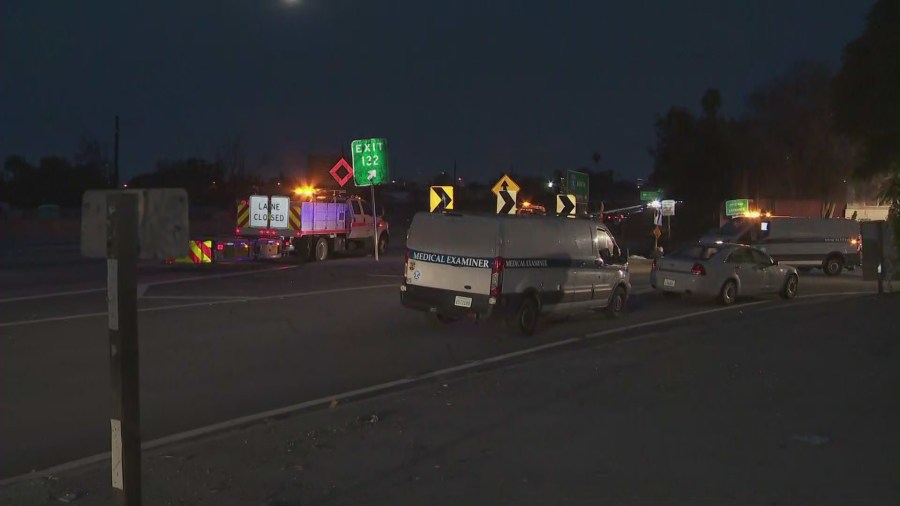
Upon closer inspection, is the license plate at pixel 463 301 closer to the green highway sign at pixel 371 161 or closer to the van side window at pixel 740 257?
the van side window at pixel 740 257

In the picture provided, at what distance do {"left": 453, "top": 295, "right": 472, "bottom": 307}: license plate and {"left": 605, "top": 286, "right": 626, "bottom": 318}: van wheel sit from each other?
399cm

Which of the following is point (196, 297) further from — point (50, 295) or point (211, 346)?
point (211, 346)

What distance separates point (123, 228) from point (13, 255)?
32.4 meters

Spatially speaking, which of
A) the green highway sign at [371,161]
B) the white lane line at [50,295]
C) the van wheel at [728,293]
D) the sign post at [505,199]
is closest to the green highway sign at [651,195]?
the green highway sign at [371,161]

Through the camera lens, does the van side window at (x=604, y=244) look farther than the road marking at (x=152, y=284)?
No

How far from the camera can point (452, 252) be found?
14.8m

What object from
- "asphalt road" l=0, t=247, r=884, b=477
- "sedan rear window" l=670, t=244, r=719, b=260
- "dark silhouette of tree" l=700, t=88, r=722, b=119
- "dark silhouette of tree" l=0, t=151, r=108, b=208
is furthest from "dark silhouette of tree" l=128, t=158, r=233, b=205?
"sedan rear window" l=670, t=244, r=719, b=260

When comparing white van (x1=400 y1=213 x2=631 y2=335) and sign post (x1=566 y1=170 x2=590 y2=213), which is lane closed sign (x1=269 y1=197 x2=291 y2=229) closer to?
sign post (x1=566 y1=170 x2=590 y2=213)

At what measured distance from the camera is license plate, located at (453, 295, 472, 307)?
1460 cm

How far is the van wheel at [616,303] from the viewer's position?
17.6 metres

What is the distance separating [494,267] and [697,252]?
26.1ft

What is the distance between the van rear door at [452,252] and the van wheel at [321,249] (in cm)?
1653

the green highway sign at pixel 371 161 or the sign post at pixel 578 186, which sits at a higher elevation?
the green highway sign at pixel 371 161

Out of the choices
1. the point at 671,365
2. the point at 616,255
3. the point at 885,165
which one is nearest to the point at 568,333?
the point at 616,255
